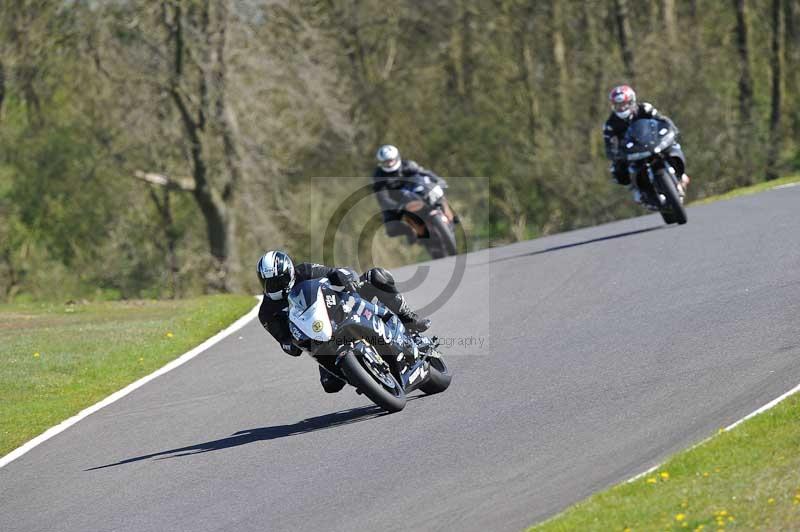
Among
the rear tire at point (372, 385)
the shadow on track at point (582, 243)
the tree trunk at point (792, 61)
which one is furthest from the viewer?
the tree trunk at point (792, 61)

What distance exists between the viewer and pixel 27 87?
116ft

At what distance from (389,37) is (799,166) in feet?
43.5

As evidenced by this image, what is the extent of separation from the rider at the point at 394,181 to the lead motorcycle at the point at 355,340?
29.2 feet

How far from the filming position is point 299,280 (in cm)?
1038

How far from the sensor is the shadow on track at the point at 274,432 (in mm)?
10727

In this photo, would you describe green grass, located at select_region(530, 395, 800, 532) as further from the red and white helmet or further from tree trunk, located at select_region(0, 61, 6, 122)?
tree trunk, located at select_region(0, 61, 6, 122)

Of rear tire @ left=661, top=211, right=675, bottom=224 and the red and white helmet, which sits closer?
the red and white helmet

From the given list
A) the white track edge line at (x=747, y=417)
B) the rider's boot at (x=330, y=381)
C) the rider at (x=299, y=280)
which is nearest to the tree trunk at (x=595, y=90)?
the rider at (x=299, y=280)

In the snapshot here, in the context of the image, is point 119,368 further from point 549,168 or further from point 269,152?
point 549,168

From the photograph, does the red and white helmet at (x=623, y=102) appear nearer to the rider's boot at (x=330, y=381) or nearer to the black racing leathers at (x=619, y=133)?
the black racing leathers at (x=619, y=133)

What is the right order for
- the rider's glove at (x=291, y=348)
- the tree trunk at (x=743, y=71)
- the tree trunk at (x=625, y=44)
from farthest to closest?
the tree trunk at (x=625, y=44), the tree trunk at (x=743, y=71), the rider's glove at (x=291, y=348)

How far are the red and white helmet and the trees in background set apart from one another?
14.5 meters

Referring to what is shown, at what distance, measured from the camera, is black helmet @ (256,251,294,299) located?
10.1 meters

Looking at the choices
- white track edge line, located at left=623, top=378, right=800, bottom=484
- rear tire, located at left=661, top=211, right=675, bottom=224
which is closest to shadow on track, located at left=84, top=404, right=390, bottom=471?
white track edge line, located at left=623, top=378, right=800, bottom=484
